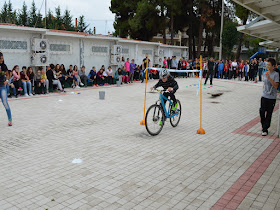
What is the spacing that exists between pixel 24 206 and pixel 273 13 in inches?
360

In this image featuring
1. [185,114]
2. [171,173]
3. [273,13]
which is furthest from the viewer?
[185,114]

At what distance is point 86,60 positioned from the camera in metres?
20.8

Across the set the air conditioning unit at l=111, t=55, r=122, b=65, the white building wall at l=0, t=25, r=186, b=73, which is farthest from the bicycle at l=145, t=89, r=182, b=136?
the air conditioning unit at l=111, t=55, r=122, b=65

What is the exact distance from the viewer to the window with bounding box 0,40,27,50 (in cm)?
1511

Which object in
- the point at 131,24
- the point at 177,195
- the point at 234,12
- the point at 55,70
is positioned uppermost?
the point at 234,12

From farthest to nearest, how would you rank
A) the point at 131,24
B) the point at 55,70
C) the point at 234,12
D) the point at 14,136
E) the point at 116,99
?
the point at 234,12
the point at 131,24
the point at 55,70
the point at 116,99
the point at 14,136

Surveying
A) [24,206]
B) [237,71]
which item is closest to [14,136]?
[24,206]

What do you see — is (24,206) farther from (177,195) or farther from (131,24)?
(131,24)

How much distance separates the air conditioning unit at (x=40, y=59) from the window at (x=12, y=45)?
72 centimetres

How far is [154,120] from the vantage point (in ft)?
26.2

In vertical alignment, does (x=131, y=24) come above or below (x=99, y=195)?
above

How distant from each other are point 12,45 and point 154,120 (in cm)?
1107

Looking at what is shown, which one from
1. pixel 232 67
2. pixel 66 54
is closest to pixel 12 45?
pixel 66 54

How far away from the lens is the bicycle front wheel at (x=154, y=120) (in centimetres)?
784
